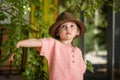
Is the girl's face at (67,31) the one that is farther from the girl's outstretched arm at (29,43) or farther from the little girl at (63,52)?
the girl's outstretched arm at (29,43)

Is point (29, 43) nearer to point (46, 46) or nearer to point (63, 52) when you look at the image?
point (46, 46)

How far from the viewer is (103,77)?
6.64 meters

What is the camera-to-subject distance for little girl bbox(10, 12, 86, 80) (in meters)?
2.65

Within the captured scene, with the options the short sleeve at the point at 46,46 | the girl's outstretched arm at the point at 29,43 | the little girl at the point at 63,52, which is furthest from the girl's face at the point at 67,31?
the girl's outstretched arm at the point at 29,43

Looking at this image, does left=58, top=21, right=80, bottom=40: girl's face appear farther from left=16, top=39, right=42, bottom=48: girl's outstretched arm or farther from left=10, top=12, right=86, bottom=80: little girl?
left=16, top=39, right=42, bottom=48: girl's outstretched arm

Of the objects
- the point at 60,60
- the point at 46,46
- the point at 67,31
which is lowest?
the point at 60,60

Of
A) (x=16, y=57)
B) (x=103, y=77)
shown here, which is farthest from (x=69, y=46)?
(x=103, y=77)

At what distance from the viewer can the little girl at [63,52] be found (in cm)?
265

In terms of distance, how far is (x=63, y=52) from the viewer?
8.82ft

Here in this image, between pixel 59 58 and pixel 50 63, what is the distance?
89 mm

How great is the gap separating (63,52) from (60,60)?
0.22ft

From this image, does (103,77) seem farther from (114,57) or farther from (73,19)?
(73,19)

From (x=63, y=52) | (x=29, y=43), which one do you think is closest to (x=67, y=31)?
(x=63, y=52)

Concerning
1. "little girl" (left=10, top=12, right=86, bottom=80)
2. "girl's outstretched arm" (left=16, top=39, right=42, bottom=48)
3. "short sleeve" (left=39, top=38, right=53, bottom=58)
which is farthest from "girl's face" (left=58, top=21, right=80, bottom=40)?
"girl's outstretched arm" (left=16, top=39, right=42, bottom=48)
